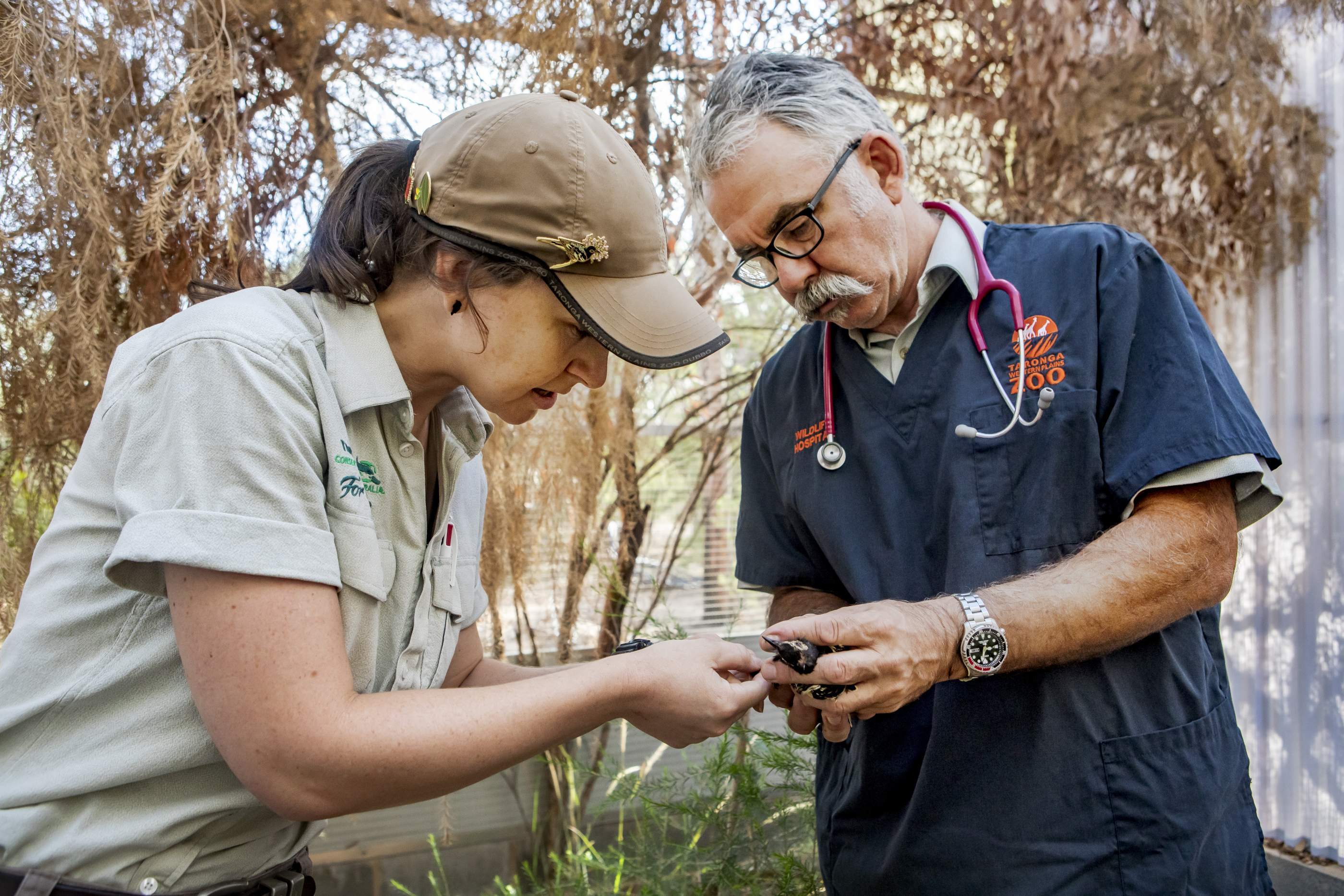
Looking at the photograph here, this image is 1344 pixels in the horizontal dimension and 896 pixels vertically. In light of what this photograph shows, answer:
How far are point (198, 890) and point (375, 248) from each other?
946 millimetres

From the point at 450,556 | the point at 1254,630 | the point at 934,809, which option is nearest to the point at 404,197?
the point at 450,556

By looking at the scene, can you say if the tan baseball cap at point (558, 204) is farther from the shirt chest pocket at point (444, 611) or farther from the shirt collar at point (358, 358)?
the shirt chest pocket at point (444, 611)

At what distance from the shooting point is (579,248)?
1.39m

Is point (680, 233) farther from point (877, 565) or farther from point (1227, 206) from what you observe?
point (1227, 206)

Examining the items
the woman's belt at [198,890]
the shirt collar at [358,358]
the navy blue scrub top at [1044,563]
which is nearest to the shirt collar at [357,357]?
the shirt collar at [358,358]

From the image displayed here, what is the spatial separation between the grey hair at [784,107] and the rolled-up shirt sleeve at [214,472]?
1057 mm

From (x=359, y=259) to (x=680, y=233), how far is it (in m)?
1.98

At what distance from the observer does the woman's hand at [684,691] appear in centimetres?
146

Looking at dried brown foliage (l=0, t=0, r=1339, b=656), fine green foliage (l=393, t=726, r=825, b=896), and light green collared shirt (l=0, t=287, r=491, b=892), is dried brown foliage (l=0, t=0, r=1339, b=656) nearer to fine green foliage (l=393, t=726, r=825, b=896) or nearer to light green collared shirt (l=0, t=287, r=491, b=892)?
fine green foliage (l=393, t=726, r=825, b=896)

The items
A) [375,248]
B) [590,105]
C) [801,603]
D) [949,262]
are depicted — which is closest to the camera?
[375,248]

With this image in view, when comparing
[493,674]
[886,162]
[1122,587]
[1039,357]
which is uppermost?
[886,162]

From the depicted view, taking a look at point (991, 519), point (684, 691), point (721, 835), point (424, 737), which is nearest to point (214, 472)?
point (424, 737)

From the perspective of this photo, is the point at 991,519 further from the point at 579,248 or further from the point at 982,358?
the point at 579,248

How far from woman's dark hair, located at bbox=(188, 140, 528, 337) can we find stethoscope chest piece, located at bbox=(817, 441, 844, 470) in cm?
76
